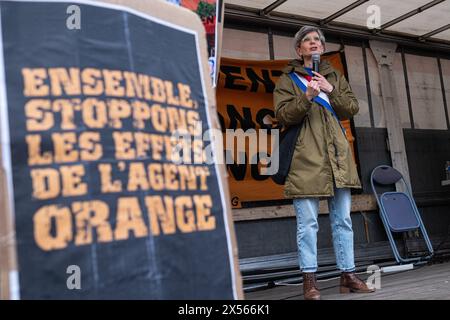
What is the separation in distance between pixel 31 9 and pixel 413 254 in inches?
184

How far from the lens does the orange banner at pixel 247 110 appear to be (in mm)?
4227

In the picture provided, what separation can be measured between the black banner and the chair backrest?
379 cm

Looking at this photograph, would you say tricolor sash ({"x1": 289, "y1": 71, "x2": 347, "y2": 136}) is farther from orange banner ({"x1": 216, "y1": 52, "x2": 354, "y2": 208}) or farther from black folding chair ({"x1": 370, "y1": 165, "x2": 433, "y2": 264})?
black folding chair ({"x1": 370, "y1": 165, "x2": 433, "y2": 264})

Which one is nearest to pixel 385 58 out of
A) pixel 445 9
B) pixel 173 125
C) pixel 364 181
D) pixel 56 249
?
pixel 445 9

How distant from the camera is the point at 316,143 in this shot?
9.18 feet

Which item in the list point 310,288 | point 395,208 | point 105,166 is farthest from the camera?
point 395,208

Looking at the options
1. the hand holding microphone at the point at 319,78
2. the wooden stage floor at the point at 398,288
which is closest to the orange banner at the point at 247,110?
the wooden stage floor at the point at 398,288

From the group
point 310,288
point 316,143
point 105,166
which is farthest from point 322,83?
point 105,166

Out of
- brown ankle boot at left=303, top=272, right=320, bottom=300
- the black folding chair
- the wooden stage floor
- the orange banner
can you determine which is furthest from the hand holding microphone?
the black folding chair

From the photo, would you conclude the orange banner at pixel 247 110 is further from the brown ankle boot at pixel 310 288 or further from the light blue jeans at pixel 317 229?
the brown ankle boot at pixel 310 288

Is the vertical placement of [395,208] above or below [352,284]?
above

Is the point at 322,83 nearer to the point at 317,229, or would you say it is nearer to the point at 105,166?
the point at 317,229

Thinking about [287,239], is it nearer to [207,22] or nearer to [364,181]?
[364,181]

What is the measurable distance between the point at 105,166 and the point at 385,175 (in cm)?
422
